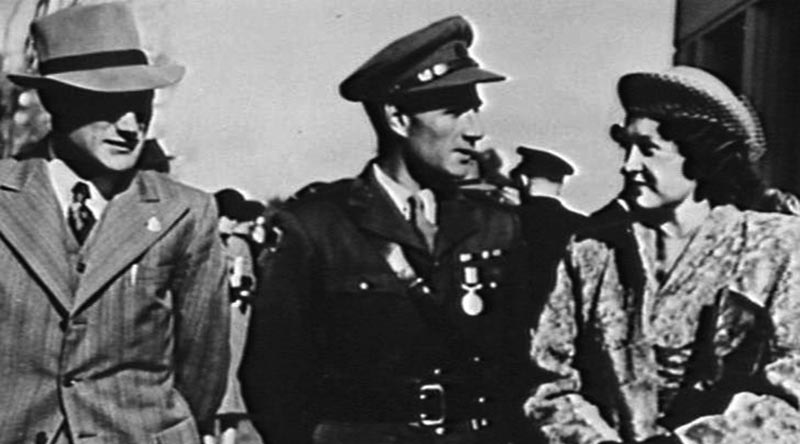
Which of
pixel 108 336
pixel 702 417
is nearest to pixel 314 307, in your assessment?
pixel 108 336

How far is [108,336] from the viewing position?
4391 mm

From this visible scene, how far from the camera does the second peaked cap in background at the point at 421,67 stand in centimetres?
439

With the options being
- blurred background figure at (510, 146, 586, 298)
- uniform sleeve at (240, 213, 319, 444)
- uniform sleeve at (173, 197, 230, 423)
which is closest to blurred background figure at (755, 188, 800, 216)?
blurred background figure at (510, 146, 586, 298)

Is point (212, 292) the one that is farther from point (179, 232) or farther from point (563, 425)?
point (563, 425)

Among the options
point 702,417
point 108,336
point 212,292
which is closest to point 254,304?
point 212,292

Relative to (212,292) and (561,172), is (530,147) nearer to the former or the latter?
(561,172)

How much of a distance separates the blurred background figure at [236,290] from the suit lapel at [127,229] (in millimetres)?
130

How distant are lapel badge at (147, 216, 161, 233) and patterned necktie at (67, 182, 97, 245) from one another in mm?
146

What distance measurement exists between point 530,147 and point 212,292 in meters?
0.94

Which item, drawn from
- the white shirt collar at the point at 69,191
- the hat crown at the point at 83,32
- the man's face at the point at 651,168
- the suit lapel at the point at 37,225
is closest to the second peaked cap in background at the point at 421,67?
the man's face at the point at 651,168

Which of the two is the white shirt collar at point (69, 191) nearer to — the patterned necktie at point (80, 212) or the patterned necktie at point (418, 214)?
the patterned necktie at point (80, 212)

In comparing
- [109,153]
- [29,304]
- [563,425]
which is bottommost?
[563,425]

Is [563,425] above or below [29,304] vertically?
below

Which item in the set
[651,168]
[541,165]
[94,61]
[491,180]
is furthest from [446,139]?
[94,61]
